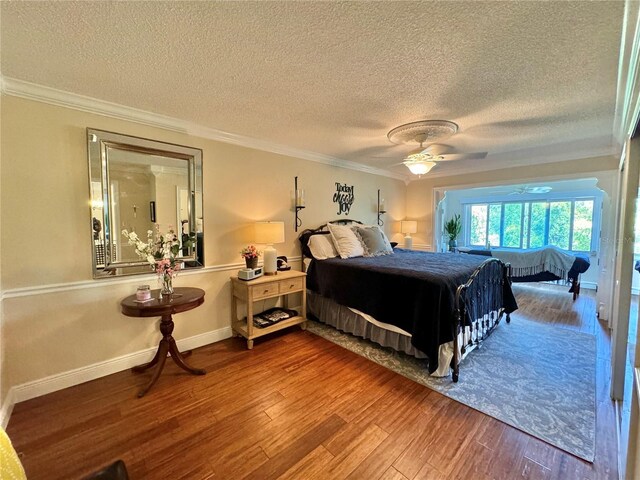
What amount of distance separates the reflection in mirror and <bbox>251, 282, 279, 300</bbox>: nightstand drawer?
0.65 metres

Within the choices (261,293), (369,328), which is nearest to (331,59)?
(261,293)

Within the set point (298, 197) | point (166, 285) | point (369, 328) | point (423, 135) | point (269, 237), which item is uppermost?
point (423, 135)

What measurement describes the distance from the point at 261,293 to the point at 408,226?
3.44 meters

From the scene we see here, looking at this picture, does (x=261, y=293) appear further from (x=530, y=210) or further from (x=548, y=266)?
(x=530, y=210)

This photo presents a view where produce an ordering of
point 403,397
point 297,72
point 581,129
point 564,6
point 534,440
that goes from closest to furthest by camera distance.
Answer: point 564,6, point 534,440, point 297,72, point 403,397, point 581,129

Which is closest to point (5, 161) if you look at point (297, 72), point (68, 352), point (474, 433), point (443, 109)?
point (68, 352)

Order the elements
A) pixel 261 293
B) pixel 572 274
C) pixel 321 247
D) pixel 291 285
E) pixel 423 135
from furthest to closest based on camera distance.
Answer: pixel 572 274, pixel 321 247, pixel 291 285, pixel 261 293, pixel 423 135

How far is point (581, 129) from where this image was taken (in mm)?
2824

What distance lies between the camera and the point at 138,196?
2.46 m

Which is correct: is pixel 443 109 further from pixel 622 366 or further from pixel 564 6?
pixel 622 366

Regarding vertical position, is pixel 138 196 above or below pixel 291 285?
above

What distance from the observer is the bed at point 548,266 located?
4.66 metres

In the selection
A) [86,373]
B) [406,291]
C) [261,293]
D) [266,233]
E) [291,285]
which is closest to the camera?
[86,373]

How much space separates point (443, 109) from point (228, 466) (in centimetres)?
305
